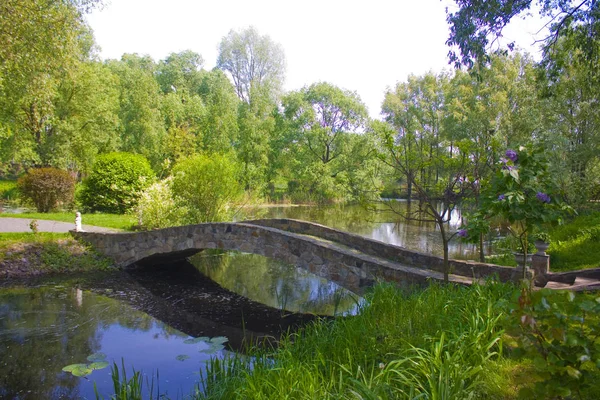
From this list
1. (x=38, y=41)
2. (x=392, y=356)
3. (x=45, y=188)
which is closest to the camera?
(x=392, y=356)

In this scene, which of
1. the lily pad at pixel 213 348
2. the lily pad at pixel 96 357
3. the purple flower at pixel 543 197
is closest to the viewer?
the purple flower at pixel 543 197

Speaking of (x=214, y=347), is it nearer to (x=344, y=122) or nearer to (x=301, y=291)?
(x=301, y=291)

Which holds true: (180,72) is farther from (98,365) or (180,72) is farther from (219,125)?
(98,365)

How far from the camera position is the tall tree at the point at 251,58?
39.0 metres

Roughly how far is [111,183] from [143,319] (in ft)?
33.4

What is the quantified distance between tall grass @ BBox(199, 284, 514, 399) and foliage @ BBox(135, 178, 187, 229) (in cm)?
854

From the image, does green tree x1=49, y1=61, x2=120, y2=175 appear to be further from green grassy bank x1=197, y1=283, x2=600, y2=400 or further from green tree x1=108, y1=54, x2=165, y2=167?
green grassy bank x1=197, y1=283, x2=600, y2=400

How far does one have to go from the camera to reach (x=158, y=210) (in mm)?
12414

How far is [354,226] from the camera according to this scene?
1911cm

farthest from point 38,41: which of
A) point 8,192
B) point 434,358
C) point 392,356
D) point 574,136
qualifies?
point 574,136

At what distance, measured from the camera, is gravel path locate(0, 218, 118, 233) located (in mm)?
11453

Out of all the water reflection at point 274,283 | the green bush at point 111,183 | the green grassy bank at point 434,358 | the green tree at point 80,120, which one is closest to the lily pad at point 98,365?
the green grassy bank at point 434,358

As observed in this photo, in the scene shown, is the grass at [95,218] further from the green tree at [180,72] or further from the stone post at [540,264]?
the green tree at [180,72]

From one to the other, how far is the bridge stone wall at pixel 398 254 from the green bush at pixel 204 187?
2.23m
